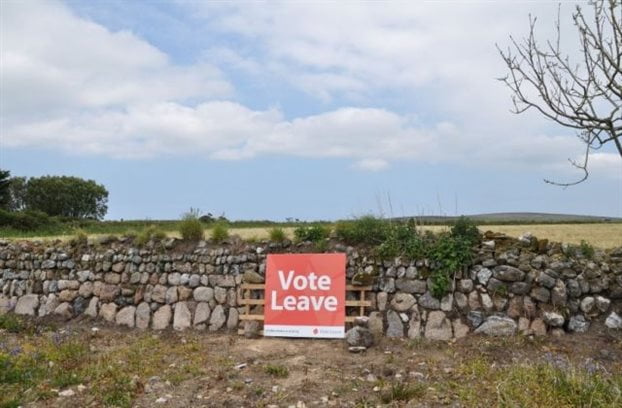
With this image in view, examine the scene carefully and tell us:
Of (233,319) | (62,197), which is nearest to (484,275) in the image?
(233,319)

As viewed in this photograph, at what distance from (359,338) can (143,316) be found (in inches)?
179

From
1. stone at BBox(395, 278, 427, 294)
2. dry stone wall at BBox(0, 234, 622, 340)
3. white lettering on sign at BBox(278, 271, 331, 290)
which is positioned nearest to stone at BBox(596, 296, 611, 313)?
dry stone wall at BBox(0, 234, 622, 340)

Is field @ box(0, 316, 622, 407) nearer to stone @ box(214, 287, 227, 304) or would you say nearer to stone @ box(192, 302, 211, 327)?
stone @ box(192, 302, 211, 327)

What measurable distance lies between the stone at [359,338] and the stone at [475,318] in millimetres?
1675

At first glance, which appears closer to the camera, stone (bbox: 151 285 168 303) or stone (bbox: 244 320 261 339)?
stone (bbox: 244 320 261 339)

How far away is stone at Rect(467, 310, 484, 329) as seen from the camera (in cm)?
1034

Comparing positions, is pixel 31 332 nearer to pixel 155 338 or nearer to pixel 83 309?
pixel 83 309

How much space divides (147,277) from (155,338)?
5.07ft

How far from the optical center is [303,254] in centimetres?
1139

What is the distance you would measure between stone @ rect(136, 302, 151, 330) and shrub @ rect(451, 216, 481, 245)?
595 centimetres

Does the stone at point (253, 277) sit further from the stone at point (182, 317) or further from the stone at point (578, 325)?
the stone at point (578, 325)

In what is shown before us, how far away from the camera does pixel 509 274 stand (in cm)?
1048

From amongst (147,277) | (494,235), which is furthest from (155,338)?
(494,235)

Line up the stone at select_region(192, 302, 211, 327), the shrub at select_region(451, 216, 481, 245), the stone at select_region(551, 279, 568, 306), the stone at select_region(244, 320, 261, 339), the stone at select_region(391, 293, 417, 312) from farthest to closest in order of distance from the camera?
the stone at select_region(192, 302, 211, 327) → the stone at select_region(244, 320, 261, 339) → the shrub at select_region(451, 216, 481, 245) → the stone at select_region(391, 293, 417, 312) → the stone at select_region(551, 279, 568, 306)
